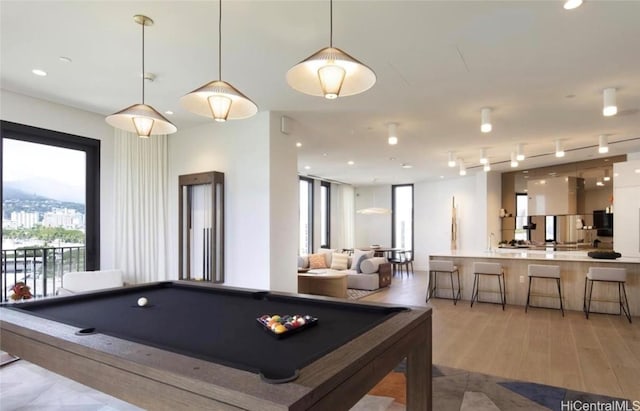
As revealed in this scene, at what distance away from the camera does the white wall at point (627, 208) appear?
6785mm

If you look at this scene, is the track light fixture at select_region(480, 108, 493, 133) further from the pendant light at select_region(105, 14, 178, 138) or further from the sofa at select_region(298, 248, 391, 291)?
the sofa at select_region(298, 248, 391, 291)

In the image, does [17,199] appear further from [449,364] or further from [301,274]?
[449,364]

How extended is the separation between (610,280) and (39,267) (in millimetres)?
8001

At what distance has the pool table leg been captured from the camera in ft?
6.99

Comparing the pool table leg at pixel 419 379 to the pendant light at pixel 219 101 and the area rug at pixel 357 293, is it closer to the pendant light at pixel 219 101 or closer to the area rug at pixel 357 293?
the pendant light at pixel 219 101

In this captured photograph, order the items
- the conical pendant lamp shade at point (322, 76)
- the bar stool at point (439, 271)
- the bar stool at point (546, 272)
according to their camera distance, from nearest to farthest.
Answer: the conical pendant lamp shade at point (322, 76)
the bar stool at point (546, 272)
the bar stool at point (439, 271)

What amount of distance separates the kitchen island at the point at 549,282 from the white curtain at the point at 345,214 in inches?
223

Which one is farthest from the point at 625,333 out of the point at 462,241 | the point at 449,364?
the point at 462,241

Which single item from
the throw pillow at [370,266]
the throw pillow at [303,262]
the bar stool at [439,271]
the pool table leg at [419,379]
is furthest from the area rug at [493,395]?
the throw pillow at [303,262]

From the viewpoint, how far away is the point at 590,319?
552cm

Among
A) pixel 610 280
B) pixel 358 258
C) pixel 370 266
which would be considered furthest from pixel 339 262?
pixel 610 280

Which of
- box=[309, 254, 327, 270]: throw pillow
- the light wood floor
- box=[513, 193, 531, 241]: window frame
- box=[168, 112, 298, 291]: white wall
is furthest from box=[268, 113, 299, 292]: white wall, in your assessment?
box=[513, 193, 531, 241]: window frame

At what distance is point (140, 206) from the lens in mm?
5738

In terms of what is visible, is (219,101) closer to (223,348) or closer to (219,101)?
(219,101)
